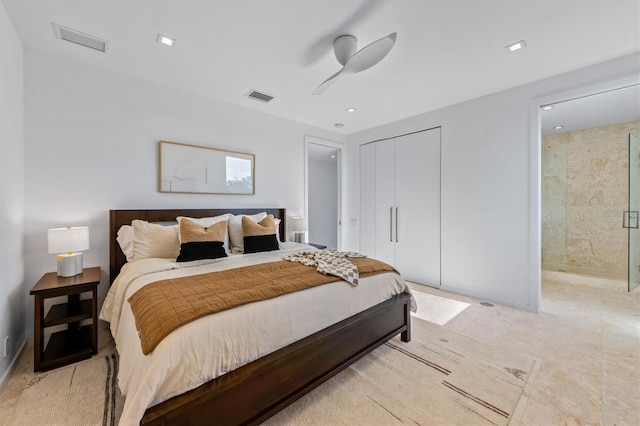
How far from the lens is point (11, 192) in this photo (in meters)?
2.04

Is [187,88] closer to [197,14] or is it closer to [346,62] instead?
[197,14]

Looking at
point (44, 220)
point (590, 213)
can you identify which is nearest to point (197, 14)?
point (44, 220)

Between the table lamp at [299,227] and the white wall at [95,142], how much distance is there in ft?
3.58

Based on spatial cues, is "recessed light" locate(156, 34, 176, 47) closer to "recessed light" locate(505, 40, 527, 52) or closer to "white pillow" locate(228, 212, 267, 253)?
"white pillow" locate(228, 212, 267, 253)

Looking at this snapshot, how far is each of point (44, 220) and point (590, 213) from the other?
7.46 m

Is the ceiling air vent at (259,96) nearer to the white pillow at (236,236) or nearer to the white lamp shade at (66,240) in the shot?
the white pillow at (236,236)

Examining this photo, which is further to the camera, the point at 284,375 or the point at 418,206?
the point at 418,206

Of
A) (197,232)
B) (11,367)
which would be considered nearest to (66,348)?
(11,367)

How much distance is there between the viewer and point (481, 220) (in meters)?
3.46

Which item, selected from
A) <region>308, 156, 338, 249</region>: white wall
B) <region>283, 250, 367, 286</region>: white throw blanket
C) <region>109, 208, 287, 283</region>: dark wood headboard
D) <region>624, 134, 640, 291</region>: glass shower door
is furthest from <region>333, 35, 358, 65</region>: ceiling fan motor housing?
<region>308, 156, 338, 249</region>: white wall

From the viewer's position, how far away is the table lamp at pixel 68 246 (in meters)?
2.16

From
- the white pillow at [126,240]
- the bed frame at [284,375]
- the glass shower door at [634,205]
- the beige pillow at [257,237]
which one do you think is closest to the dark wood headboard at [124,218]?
the white pillow at [126,240]

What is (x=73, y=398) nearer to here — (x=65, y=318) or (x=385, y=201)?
(x=65, y=318)

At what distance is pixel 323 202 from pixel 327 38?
4708mm
